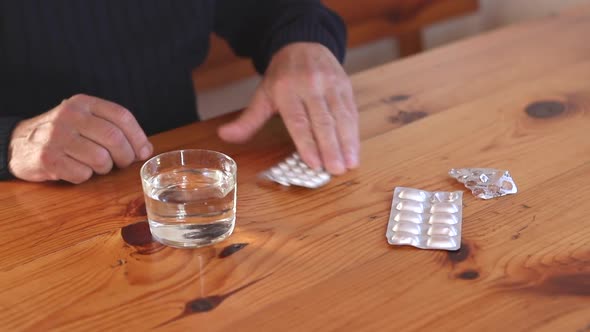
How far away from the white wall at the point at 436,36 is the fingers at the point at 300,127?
90cm

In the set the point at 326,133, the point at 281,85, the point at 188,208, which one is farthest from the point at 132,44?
the point at 188,208

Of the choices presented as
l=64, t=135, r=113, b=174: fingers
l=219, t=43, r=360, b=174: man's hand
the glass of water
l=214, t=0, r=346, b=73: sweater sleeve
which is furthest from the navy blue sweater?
the glass of water

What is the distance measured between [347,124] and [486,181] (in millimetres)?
195

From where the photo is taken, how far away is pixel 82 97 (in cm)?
97

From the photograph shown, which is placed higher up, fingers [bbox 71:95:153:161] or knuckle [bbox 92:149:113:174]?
fingers [bbox 71:95:153:161]

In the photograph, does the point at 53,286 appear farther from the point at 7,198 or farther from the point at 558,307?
the point at 558,307

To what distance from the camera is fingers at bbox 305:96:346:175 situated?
0.95m

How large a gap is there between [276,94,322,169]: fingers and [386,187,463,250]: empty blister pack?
5.1 inches

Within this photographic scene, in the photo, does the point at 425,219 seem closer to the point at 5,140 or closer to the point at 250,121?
the point at 250,121

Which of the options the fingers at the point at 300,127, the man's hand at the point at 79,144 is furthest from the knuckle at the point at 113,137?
the fingers at the point at 300,127

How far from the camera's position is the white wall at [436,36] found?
1.99 m

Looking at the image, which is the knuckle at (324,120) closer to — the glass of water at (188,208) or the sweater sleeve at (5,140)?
the glass of water at (188,208)

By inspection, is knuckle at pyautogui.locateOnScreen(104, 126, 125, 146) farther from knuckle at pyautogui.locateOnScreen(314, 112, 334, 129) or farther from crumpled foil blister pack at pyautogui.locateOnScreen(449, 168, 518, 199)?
crumpled foil blister pack at pyautogui.locateOnScreen(449, 168, 518, 199)

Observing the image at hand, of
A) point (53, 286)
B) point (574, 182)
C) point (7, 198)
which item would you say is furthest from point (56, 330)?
point (574, 182)
